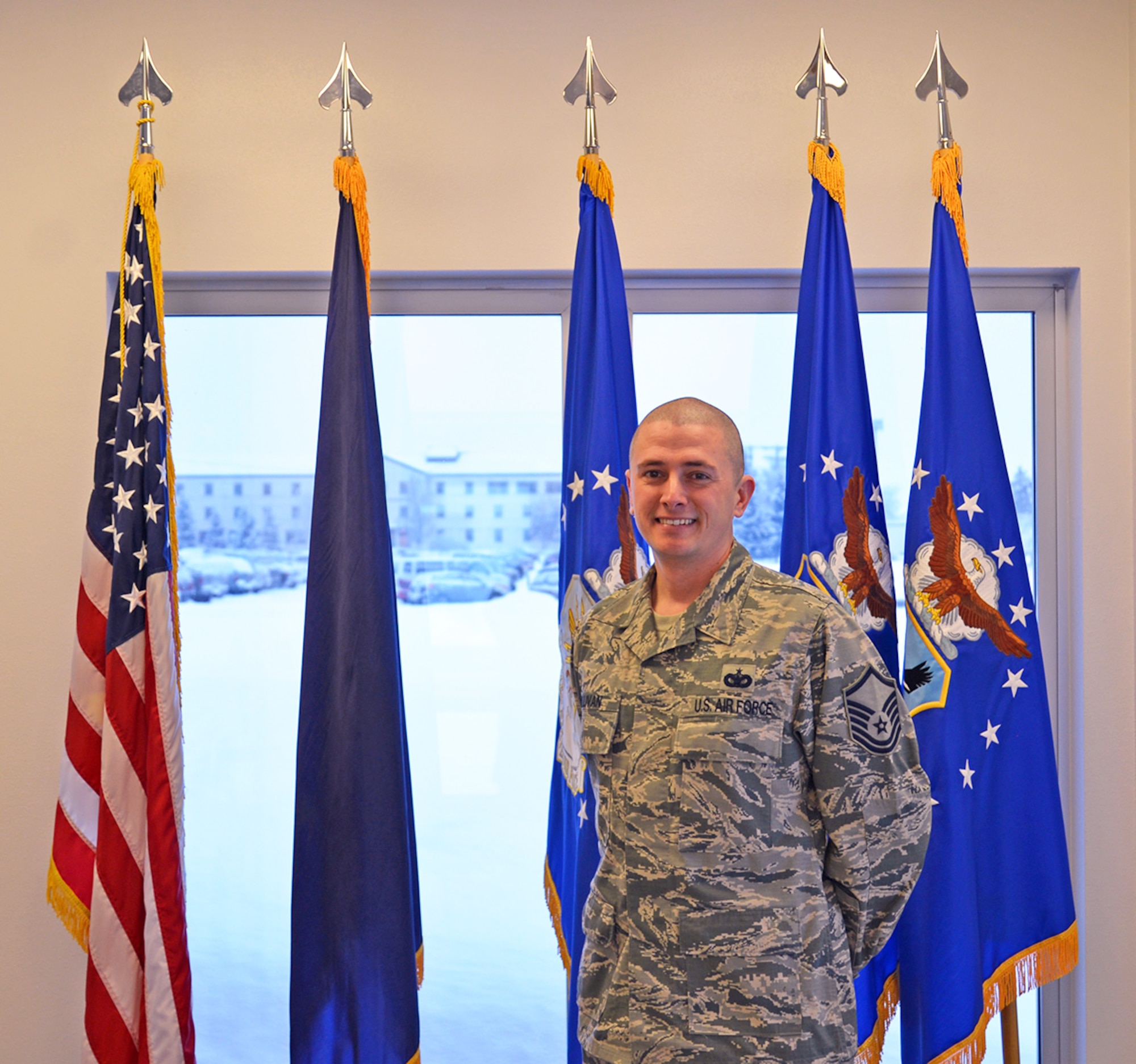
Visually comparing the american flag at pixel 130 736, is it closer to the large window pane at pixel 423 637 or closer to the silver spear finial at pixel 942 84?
the large window pane at pixel 423 637

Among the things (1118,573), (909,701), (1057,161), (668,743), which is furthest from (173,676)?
(1057,161)

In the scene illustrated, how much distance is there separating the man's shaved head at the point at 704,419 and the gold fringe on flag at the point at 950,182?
923 millimetres

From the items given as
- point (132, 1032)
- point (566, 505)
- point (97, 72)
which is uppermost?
point (97, 72)

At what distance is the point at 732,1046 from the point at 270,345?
1741 millimetres

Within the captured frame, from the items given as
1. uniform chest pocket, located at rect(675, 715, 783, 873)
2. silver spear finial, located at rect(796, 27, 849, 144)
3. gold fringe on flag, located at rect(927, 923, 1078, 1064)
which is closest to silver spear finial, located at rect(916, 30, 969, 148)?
silver spear finial, located at rect(796, 27, 849, 144)

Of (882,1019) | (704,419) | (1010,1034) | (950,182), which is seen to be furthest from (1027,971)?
(950,182)

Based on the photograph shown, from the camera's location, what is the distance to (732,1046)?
51.9 inches

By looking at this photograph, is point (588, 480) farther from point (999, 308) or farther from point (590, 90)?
point (999, 308)

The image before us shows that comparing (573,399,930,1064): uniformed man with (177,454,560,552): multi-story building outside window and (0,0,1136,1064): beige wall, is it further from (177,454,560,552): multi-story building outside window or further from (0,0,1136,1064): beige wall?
(0,0,1136,1064): beige wall

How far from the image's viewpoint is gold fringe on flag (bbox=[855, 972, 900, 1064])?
1.87 metres

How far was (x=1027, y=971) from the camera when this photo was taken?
6.10 ft

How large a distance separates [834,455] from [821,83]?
76 centimetres

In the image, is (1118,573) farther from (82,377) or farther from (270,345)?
(82,377)

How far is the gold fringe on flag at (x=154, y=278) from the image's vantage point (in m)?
1.91
